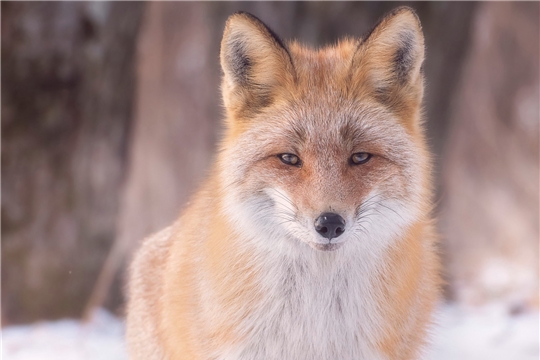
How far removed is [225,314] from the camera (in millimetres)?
3117

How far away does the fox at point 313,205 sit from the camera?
9.84ft

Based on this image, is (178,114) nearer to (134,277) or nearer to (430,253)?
(134,277)

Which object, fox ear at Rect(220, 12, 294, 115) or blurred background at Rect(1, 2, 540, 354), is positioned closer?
fox ear at Rect(220, 12, 294, 115)

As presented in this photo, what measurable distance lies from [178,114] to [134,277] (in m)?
6.95

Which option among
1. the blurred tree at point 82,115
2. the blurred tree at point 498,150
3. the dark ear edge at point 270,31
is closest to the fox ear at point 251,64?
the dark ear edge at point 270,31

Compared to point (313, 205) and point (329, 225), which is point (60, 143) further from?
point (329, 225)

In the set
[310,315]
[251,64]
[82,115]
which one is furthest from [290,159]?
[82,115]

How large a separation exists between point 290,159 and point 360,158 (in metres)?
0.34

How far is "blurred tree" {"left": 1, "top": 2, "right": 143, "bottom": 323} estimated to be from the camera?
593 centimetres

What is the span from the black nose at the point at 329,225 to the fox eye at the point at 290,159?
1.17 feet

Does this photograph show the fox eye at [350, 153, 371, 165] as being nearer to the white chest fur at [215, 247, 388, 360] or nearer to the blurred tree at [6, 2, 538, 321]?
the white chest fur at [215, 247, 388, 360]

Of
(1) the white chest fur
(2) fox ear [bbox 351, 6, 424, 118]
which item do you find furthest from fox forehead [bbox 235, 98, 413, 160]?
(1) the white chest fur

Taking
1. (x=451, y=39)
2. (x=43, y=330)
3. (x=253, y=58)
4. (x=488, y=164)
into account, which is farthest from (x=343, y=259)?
(x=488, y=164)

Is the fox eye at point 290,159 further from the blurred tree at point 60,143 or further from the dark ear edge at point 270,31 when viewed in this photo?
the blurred tree at point 60,143
